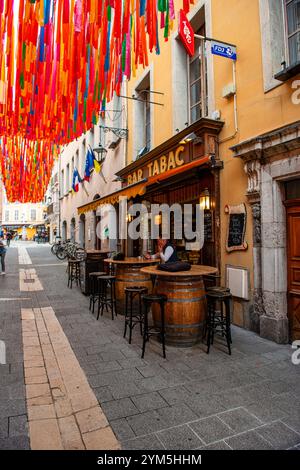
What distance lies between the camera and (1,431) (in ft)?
7.76

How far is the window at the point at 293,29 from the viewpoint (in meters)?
4.54

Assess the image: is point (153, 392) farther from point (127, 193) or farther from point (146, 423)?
point (127, 193)

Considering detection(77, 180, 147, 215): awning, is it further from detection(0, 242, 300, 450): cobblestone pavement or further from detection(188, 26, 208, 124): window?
detection(0, 242, 300, 450): cobblestone pavement

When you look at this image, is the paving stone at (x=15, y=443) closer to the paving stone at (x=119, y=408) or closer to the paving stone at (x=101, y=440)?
the paving stone at (x=101, y=440)

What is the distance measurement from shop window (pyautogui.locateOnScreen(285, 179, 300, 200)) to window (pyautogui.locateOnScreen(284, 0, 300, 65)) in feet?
6.32

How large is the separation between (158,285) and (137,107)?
8018 millimetres

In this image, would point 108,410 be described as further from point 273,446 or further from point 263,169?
point 263,169

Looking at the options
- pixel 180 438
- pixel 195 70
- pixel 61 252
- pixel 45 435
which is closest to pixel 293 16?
pixel 195 70

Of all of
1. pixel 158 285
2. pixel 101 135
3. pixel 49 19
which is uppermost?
pixel 101 135

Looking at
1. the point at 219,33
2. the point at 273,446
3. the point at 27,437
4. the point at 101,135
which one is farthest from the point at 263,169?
the point at 101,135

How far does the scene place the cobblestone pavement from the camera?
2295mm

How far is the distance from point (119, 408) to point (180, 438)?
694 mm

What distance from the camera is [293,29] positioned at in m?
4.62

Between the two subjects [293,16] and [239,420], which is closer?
[239,420]
